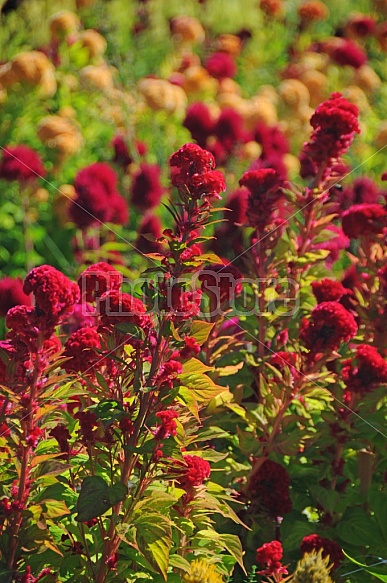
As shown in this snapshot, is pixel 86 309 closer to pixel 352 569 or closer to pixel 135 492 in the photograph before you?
pixel 135 492

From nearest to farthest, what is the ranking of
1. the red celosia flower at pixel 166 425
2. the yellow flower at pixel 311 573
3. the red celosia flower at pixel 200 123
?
the yellow flower at pixel 311 573 < the red celosia flower at pixel 166 425 < the red celosia flower at pixel 200 123

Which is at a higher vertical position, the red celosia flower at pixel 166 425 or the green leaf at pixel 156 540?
the red celosia flower at pixel 166 425

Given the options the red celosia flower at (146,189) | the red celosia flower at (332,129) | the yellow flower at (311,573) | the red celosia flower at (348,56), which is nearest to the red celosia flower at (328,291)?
the red celosia flower at (332,129)

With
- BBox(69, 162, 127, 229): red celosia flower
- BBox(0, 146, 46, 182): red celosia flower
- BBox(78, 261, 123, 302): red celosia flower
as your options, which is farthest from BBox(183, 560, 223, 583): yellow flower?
BBox(0, 146, 46, 182): red celosia flower

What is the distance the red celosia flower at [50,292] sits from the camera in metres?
1.73

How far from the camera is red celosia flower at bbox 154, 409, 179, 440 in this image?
1.78 meters

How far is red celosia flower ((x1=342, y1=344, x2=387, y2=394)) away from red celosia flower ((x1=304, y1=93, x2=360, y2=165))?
0.64 meters

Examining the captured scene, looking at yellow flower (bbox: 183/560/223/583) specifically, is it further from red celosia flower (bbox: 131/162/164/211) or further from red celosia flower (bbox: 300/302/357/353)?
red celosia flower (bbox: 131/162/164/211)

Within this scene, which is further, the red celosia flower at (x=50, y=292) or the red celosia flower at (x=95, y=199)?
the red celosia flower at (x=95, y=199)

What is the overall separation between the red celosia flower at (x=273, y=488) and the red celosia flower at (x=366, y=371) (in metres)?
0.30

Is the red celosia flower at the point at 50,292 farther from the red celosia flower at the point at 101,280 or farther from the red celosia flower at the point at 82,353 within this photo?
the red celosia flower at the point at 101,280

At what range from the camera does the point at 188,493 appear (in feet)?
6.38

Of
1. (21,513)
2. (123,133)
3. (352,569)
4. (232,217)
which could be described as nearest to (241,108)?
(123,133)

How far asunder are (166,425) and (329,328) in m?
0.65
